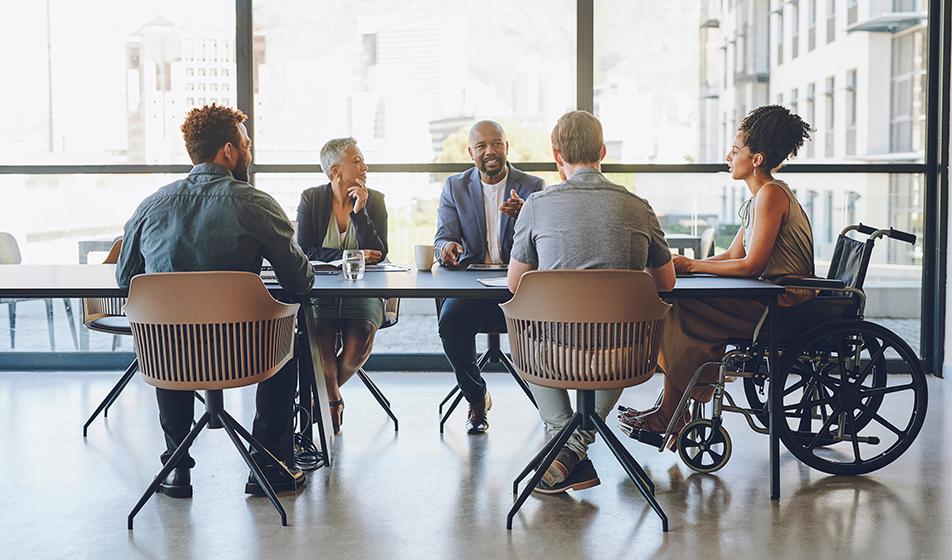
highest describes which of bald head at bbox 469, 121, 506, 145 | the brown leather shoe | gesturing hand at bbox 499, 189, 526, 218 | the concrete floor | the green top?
bald head at bbox 469, 121, 506, 145

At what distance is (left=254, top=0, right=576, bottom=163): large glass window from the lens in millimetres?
5852

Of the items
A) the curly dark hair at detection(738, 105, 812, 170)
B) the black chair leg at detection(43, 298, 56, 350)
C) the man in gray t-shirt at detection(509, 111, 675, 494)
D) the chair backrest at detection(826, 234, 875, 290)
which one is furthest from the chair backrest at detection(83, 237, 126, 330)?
the chair backrest at detection(826, 234, 875, 290)

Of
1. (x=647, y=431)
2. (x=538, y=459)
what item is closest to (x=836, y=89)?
(x=647, y=431)

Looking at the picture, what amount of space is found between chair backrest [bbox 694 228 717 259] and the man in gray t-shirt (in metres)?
2.15

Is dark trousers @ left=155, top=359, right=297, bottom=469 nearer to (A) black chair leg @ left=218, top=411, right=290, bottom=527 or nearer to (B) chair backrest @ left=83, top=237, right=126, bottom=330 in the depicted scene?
(A) black chair leg @ left=218, top=411, right=290, bottom=527

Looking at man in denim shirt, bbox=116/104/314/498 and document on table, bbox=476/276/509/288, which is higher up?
man in denim shirt, bbox=116/104/314/498

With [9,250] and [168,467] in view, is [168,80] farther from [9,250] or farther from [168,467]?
[168,467]

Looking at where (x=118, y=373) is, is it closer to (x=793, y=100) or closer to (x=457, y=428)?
(x=457, y=428)

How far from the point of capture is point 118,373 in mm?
5852

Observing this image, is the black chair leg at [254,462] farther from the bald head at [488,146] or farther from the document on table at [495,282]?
the bald head at [488,146]

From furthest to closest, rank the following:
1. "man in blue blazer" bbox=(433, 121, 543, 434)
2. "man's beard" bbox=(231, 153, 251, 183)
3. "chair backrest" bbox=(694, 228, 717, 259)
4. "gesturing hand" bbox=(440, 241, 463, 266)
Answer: "chair backrest" bbox=(694, 228, 717, 259) → "man in blue blazer" bbox=(433, 121, 543, 434) → "gesturing hand" bbox=(440, 241, 463, 266) → "man's beard" bbox=(231, 153, 251, 183)

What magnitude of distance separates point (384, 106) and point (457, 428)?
6.95 ft

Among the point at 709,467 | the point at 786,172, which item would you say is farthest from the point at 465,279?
the point at 786,172

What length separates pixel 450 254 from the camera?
14.0 ft
